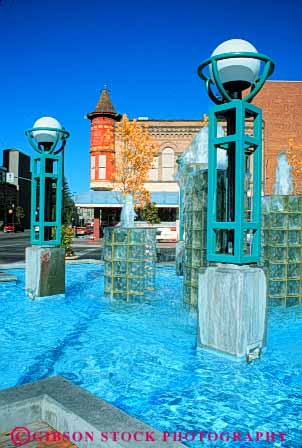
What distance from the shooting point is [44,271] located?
8242mm

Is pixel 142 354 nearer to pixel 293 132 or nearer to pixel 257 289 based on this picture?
pixel 257 289

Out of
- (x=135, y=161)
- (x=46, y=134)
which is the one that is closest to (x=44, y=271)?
(x=46, y=134)

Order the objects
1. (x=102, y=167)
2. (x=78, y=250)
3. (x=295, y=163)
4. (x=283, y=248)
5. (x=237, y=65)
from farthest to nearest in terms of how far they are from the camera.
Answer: (x=295, y=163), (x=102, y=167), (x=78, y=250), (x=283, y=248), (x=237, y=65)

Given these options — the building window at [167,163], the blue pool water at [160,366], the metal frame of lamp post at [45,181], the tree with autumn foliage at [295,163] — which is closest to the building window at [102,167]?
the building window at [167,163]

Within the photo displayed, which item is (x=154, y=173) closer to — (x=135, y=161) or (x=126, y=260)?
(x=135, y=161)

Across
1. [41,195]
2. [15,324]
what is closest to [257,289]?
[15,324]

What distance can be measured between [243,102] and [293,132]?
126 ft

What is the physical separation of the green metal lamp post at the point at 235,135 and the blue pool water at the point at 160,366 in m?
1.31

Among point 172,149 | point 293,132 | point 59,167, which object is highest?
point 293,132

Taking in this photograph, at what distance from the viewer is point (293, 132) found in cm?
4006

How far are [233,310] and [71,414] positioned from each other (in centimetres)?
240

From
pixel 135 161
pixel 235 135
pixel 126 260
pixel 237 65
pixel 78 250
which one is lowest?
pixel 78 250

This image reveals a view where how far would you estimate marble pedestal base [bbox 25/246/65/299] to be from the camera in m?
8.22

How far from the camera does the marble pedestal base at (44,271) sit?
324 inches
